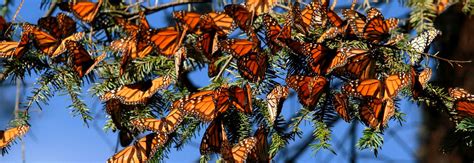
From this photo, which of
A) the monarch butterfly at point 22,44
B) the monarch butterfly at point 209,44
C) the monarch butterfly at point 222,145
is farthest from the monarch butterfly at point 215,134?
the monarch butterfly at point 22,44

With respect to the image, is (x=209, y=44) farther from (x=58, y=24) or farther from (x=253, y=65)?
(x=58, y=24)

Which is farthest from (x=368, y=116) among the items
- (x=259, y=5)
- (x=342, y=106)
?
(x=259, y=5)

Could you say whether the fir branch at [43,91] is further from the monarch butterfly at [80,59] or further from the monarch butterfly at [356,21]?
the monarch butterfly at [356,21]

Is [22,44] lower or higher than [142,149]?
higher

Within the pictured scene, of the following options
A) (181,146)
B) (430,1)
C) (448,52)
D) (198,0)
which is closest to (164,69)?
(181,146)

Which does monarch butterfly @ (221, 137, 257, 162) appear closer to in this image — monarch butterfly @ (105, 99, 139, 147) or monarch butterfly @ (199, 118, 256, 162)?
monarch butterfly @ (199, 118, 256, 162)

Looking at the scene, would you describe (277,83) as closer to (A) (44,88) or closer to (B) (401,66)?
(B) (401,66)
